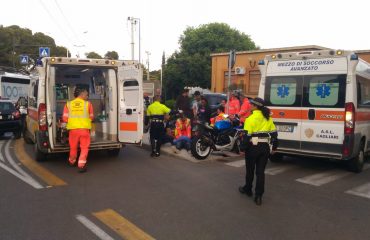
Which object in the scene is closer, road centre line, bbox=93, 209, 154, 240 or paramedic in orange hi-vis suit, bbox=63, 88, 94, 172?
road centre line, bbox=93, 209, 154, 240

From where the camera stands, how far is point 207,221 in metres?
5.25

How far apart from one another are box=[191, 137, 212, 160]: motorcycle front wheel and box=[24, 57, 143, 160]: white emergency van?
1.31m

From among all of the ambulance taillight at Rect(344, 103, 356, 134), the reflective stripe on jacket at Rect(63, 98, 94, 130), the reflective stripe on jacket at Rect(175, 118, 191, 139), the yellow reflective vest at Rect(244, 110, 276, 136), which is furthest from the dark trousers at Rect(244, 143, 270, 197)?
the reflective stripe on jacket at Rect(175, 118, 191, 139)

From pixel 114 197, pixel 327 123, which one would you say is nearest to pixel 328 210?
pixel 327 123

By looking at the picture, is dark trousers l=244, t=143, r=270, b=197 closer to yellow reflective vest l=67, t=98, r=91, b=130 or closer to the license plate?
the license plate

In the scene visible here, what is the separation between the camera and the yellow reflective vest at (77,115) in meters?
8.20

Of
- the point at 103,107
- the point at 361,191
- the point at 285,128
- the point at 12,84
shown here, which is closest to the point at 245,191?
the point at 361,191

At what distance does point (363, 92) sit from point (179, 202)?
16.7 feet

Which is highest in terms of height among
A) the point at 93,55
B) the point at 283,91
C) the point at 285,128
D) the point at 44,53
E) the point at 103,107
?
the point at 93,55

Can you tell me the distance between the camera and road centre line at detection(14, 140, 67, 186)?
7.25 metres

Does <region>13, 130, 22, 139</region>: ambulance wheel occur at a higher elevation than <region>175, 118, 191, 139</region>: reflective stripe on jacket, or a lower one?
lower

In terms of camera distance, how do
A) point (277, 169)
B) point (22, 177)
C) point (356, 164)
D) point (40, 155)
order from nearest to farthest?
1. point (22, 177)
2. point (356, 164)
3. point (277, 169)
4. point (40, 155)

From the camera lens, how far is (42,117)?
8453 millimetres

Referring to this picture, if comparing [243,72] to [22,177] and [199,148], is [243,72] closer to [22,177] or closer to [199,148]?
[199,148]
